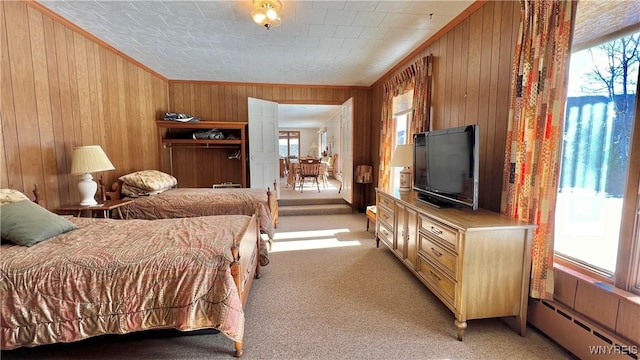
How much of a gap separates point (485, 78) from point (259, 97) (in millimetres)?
4146

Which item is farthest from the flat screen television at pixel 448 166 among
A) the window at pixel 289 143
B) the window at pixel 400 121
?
the window at pixel 289 143

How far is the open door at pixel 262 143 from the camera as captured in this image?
5.23 m

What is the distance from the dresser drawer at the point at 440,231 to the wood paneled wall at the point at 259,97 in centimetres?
333

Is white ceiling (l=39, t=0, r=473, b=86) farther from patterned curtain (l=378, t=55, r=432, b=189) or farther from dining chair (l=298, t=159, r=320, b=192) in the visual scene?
dining chair (l=298, t=159, r=320, b=192)

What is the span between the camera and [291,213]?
534 cm

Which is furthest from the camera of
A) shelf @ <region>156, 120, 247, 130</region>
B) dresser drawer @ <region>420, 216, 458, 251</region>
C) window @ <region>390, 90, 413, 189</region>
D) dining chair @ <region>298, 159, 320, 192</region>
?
dining chair @ <region>298, 159, 320, 192</region>

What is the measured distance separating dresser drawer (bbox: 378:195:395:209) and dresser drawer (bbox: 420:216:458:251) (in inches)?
27.2

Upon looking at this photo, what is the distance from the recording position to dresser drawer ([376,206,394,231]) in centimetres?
311

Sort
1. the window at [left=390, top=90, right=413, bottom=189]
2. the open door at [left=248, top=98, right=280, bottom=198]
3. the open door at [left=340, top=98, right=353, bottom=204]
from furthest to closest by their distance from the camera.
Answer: the open door at [left=340, top=98, right=353, bottom=204] → the open door at [left=248, top=98, right=280, bottom=198] → the window at [left=390, top=90, right=413, bottom=189]

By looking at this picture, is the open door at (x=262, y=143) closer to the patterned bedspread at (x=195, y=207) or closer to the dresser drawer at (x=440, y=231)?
the patterned bedspread at (x=195, y=207)

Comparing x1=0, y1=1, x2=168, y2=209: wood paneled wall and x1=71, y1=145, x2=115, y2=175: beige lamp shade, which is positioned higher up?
x1=0, y1=1, x2=168, y2=209: wood paneled wall

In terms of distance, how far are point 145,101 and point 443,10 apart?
449 centimetres

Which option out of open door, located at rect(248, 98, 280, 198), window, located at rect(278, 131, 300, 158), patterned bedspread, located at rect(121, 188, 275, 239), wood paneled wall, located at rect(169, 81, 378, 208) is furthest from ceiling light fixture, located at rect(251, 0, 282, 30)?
window, located at rect(278, 131, 300, 158)

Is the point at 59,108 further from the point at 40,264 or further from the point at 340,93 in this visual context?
the point at 340,93
